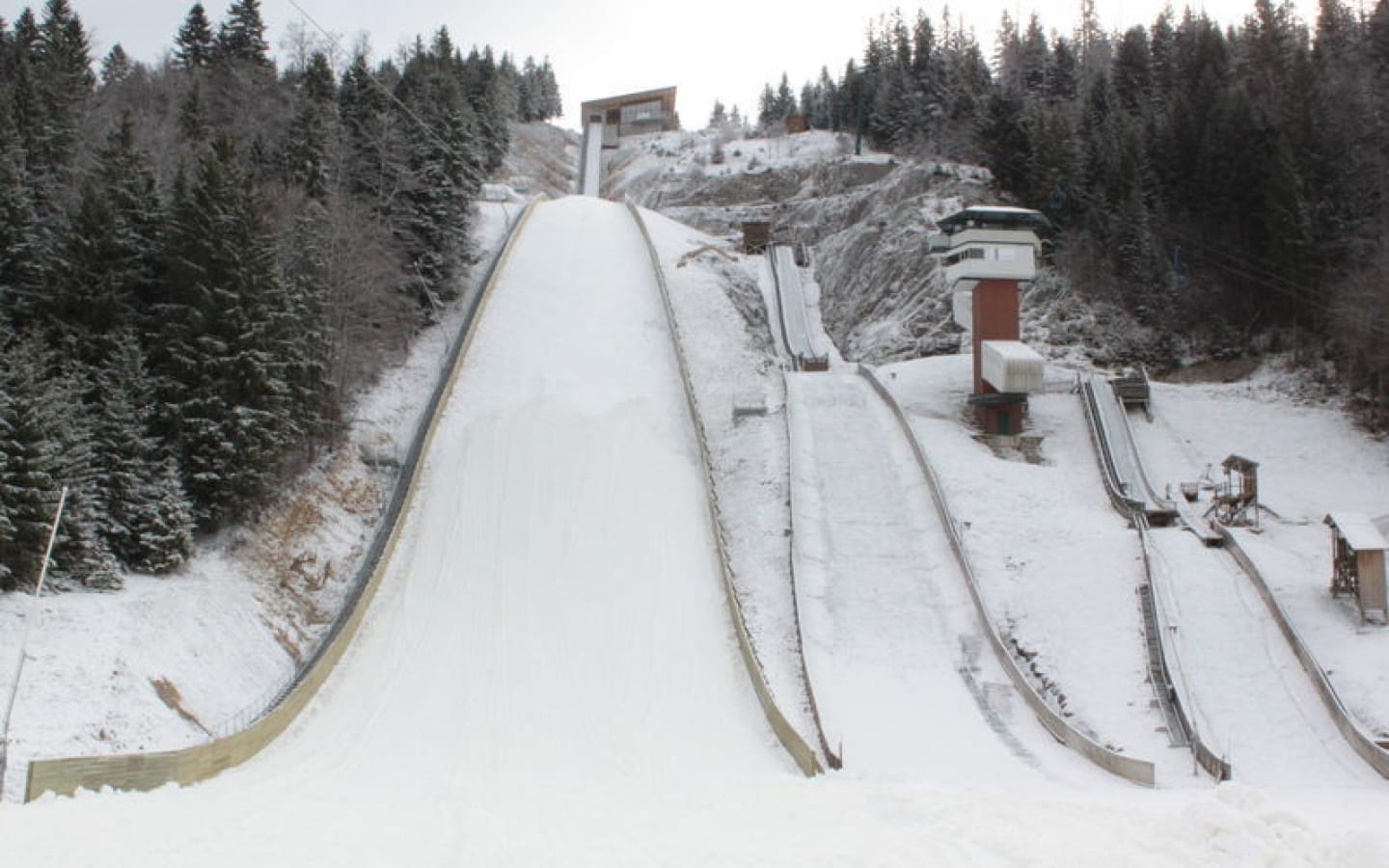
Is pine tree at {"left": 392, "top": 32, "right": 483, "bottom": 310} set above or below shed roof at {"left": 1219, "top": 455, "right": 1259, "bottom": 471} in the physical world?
above

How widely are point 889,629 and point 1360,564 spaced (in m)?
6.79

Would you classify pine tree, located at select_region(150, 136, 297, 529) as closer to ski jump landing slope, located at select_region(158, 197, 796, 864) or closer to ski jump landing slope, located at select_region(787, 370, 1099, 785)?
ski jump landing slope, located at select_region(158, 197, 796, 864)

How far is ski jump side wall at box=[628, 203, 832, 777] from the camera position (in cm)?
1148

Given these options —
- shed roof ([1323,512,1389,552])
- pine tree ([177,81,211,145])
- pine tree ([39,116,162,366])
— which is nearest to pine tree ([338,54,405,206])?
pine tree ([177,81,211,145])

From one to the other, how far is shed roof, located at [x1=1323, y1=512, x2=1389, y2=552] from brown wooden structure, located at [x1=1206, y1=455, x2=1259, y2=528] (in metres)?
3.80

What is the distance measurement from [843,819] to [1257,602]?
36.8 feet

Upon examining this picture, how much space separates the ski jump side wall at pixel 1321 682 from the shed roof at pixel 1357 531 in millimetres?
1317

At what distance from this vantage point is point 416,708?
514 inches

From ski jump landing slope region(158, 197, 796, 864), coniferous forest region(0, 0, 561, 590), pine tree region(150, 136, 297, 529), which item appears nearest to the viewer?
ski jump landing slope region(158, 197, 796, 864)

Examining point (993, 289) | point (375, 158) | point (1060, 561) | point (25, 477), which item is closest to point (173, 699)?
point (25, 477)

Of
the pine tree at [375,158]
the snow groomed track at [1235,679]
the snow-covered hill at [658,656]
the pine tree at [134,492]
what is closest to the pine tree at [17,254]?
the pine tree at [134,492]

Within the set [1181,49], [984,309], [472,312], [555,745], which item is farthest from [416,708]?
[1181,49]

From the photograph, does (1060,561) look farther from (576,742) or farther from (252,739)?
(252,739)

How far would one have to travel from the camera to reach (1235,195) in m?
33.0
